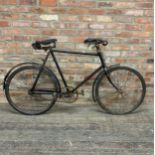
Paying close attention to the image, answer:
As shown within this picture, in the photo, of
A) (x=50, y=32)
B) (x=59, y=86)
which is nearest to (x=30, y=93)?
(x=59, y=86)

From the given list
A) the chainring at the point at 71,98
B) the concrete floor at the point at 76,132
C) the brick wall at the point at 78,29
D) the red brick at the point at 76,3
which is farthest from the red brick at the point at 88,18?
the concrete floor at the point at 76,132

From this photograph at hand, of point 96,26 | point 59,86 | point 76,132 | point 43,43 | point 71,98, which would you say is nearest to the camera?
point 76,132

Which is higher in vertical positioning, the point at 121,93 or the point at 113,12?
the point at 113,12

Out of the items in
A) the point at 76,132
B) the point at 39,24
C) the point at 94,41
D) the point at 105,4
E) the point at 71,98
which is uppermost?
the point at 105,4

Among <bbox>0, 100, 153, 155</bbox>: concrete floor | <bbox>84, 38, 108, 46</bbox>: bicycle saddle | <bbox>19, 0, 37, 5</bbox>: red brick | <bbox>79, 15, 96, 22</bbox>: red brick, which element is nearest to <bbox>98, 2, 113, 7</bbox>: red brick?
<bbox>79, 15, 96, 22</bbox>: red brick

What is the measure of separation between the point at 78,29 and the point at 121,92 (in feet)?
3.39

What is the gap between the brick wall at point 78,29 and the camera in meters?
4.53

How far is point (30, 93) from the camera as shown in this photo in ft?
15.0

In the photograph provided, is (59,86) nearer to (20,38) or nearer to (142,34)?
(20,38)

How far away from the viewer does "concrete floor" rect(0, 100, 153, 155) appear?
3594 millimetres

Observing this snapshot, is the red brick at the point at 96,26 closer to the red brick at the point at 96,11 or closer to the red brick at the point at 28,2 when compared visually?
the red brick at the point at 96,11

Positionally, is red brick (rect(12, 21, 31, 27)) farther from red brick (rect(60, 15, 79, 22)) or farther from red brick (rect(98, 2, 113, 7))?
red brick (rect(98, 2, 113, 7))

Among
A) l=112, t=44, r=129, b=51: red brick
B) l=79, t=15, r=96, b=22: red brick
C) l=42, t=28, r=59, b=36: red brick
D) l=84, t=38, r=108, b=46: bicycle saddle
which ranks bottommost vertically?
l=112, t=44, r=129, b=51: red brick

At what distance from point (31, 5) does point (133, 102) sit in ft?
6.31
